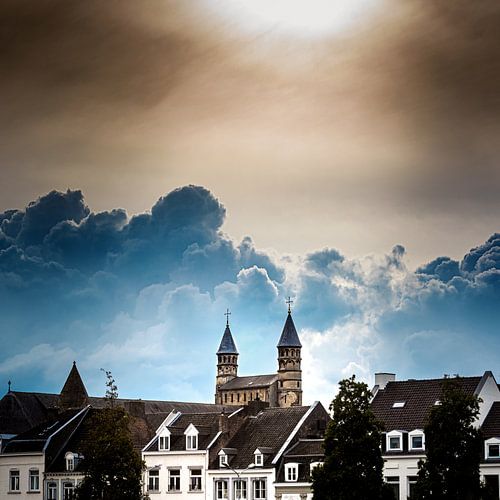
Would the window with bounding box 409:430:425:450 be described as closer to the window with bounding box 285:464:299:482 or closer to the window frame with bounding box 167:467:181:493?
the window with bounding box 285:464:299:482

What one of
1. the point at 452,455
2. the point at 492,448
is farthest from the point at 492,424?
the point at 452,455

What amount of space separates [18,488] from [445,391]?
47.8 metres

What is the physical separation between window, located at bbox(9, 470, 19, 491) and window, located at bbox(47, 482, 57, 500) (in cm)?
397

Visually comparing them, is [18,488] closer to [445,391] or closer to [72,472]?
[72,472]

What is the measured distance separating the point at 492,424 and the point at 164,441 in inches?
1201

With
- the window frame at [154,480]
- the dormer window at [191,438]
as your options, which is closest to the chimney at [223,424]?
the dormer window at [191,438]

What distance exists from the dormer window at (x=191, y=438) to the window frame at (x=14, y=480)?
1678 centimetres

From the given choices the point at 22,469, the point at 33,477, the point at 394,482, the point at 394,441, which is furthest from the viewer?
the point at 22,469

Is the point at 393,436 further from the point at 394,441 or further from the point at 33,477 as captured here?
the point at 33,477

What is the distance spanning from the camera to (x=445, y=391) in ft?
248

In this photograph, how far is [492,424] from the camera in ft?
281

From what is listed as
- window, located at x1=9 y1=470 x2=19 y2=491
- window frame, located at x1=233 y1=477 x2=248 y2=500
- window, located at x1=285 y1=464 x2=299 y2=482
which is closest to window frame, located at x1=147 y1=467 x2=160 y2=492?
window frame, located at x1=233 y1=477 x2=248 y2=500

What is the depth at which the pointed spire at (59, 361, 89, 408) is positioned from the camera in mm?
163750

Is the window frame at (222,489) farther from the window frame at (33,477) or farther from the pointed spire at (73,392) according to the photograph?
the pointed spire at (73,392)
